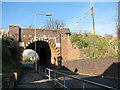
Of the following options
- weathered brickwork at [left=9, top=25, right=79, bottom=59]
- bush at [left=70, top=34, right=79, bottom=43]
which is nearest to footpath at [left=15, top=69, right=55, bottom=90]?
weathered brickwork at [left=9, top=25, right=79, bottom=59]

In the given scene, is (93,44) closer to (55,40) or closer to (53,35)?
(55,40)

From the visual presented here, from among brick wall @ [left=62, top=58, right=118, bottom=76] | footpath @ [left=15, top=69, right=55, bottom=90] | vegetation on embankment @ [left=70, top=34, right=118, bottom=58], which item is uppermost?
vegetation on embankment @ [left=70, top=34, right=118, bottom=58]

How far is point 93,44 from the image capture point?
19406mm

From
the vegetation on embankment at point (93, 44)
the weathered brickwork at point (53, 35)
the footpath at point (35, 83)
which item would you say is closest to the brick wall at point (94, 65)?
the vegetation on embankment at point (93, 44)

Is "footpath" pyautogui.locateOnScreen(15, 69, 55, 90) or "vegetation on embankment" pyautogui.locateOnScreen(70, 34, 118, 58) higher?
"vegetation on embankment" pyautogui.locateOnScreen(70, 34, 118, 58)

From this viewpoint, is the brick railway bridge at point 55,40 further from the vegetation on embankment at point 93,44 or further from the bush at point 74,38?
the vegetation on embankment at point 93,44

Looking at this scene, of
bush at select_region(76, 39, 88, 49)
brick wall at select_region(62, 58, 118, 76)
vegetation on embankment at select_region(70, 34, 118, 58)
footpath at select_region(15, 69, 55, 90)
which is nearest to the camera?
footpath at select_region(15, 69, 55, 90)

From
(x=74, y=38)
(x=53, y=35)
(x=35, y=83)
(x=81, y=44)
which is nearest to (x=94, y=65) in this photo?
(x=81, y=44)

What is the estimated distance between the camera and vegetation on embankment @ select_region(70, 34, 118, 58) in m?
17.8

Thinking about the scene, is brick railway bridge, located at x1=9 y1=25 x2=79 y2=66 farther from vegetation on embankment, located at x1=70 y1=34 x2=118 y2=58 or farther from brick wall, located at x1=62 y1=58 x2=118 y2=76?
brick wall, located at x1=62 y1=58 x2=118 y2=76

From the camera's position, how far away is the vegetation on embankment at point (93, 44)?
17.8 metres

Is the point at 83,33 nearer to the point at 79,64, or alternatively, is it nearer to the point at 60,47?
the point at 60,47

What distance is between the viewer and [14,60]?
62.0ft

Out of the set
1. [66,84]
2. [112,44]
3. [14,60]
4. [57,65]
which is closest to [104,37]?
[112,44]
